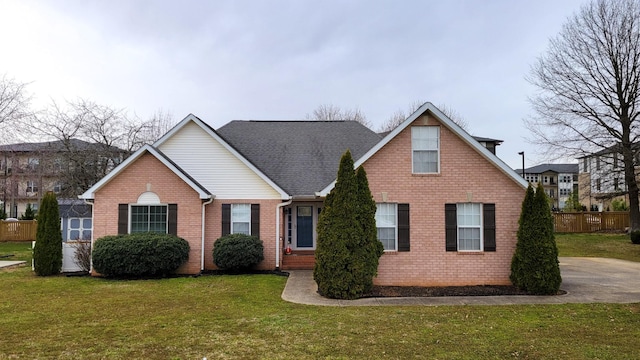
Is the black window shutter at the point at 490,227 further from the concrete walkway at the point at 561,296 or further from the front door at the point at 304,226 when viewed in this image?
the front door at the point at 304,226

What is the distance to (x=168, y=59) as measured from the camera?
17547 mm

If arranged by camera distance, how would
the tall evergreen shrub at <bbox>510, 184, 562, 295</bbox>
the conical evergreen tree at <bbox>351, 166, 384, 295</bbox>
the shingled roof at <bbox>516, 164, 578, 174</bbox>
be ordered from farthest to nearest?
the shingled roof at <bbox>516, 164, 578, 174</bbox> < the tall evergreen shrub at <bbox>510, 184, 562, 295</bbox> < the conical evergreen tree at <bbox>351, 166, 384, 295</bbox>

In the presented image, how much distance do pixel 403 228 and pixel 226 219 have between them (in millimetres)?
6564

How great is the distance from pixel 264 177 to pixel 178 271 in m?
4.42

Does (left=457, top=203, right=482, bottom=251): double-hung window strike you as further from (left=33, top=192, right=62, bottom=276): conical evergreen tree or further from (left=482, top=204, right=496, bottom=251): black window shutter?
(left=33, top=192, right=62, bottom=276): conical evergreen tree

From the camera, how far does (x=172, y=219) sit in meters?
15.0

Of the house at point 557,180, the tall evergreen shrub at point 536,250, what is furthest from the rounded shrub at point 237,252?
the house at point 557,180

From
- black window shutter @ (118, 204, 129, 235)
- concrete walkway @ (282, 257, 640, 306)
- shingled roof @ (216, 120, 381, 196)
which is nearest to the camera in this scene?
concrete walkway @ (282, 257, 640, 306)

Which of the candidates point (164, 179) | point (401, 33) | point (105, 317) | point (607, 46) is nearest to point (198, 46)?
point (164, 179)

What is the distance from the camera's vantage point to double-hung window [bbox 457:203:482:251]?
12.9 meters

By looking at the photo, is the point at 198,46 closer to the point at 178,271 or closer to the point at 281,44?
the point at 281,44

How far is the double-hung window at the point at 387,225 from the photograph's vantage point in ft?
42.2

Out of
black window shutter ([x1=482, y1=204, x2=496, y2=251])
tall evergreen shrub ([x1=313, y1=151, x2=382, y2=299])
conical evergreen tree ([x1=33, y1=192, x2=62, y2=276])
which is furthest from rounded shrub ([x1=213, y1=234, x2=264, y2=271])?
black window shutter ([x1=482, y1=204, x2=496, y2=251])

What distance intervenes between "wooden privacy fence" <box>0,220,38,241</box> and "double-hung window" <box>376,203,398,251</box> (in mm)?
26988
